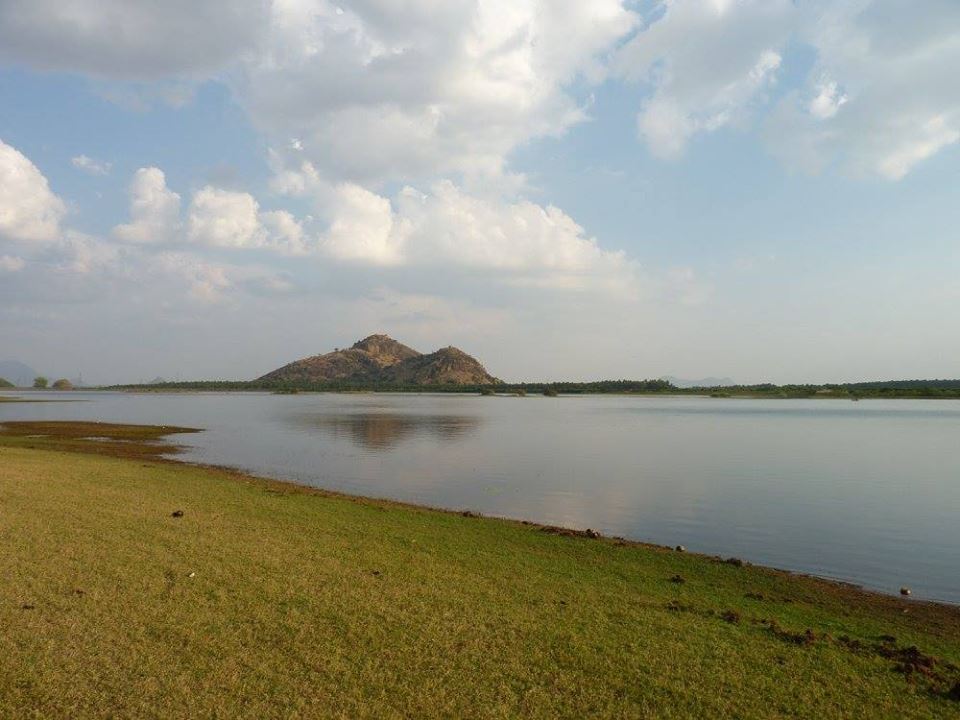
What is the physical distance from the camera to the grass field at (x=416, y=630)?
6625mm

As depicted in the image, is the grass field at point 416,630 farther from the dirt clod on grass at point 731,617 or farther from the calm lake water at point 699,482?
the calm lake water at point 699,482

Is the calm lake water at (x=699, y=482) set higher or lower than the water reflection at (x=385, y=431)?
lower

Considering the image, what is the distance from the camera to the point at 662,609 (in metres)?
10.1

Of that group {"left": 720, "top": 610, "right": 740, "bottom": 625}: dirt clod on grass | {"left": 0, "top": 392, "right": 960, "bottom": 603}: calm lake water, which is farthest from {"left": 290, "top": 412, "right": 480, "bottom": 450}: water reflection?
{"left": 720, "top": 610, "right": 740, "bottom": 625}: dirt clod on grass

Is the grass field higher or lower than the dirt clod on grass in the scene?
higher

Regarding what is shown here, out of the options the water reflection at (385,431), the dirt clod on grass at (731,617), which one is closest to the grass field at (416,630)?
the dirt clod on grass at (731,617)

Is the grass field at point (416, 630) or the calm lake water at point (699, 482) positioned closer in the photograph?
the grass field at point (416, 630)

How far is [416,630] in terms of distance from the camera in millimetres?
8359

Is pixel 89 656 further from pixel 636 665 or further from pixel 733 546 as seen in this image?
pixel 733 546

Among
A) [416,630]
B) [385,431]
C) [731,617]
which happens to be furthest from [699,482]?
[385,431]

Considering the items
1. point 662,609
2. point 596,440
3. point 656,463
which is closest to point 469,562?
point 662,609

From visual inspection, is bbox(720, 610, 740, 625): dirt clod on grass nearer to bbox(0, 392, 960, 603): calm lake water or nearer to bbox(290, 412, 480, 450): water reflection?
bbox(0, 392, 960, 603): calm lake water

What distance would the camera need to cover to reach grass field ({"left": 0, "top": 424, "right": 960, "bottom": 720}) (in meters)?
6.62

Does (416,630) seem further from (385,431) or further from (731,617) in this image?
(385,431)
